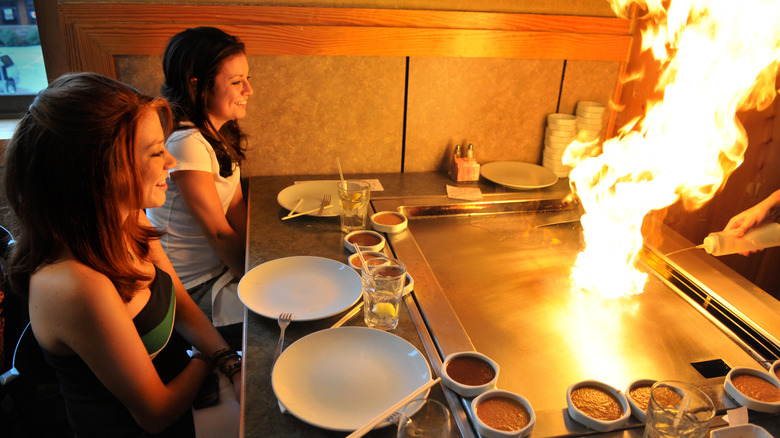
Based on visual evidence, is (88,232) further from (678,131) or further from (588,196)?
(678,131)

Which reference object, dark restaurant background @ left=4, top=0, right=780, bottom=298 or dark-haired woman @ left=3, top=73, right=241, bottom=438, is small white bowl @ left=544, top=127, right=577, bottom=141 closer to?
dark restaurant background @ left=4, top=0, right=780, bottom=298

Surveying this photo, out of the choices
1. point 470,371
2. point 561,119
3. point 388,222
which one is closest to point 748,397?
point 470,371

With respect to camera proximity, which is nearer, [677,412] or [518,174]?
[677,412]

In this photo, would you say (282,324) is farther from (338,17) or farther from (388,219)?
(338,17)

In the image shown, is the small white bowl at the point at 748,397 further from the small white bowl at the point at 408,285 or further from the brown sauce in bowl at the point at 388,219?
the brown sauce in bowl at the point at 388,219

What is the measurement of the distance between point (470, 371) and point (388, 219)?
830mm

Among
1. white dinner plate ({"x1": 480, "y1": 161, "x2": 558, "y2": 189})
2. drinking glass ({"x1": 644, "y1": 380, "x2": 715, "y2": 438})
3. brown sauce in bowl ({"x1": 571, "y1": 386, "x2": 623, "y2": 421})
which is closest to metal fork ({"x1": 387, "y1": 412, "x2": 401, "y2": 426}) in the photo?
brown sauce in bowl ({"x1": 571, "y1": 386, "x2": 623, "y2": 421})

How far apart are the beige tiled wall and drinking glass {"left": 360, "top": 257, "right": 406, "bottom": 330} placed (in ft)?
3.87

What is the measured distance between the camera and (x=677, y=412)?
2.96ft

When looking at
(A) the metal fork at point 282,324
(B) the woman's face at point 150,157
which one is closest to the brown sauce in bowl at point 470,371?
(A) the metal fork at point 282,324

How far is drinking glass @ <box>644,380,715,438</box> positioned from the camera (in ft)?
2.99

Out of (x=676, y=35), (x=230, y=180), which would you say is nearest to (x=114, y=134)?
(x=230, y=180)

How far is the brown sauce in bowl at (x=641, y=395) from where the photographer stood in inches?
41.0

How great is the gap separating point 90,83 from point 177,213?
2.63ft
